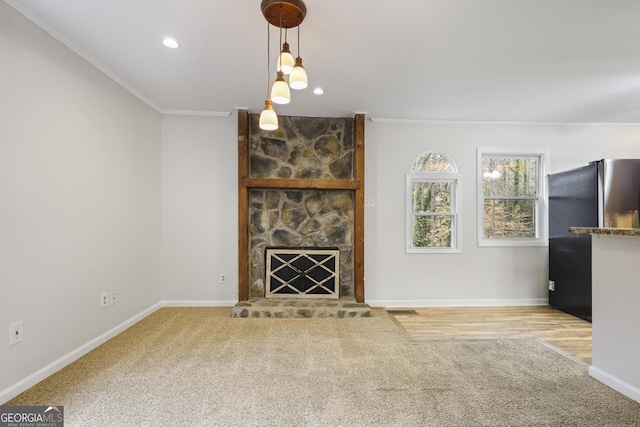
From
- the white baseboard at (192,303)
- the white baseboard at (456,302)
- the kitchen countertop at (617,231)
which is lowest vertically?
the white baseboard at (456,302)

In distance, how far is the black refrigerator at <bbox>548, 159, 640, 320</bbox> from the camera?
3244 millimetres

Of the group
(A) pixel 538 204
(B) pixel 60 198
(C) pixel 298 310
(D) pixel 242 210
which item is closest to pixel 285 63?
(B) pixel 60 198

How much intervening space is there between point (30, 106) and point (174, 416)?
2.22 metres

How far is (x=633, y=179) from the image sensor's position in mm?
3262

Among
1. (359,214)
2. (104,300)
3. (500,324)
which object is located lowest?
(500,324)

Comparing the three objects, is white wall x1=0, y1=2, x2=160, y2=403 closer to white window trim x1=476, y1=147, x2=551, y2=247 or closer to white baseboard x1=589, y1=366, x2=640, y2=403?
white baseboard x1=589, y1=366, x2=640, y2=403

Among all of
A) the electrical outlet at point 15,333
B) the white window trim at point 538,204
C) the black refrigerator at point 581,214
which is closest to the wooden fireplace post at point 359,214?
the white window trim at point 538,204

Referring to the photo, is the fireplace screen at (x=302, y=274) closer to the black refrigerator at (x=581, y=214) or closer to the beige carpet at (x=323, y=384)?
the beige carpet at (x=323, y=384)

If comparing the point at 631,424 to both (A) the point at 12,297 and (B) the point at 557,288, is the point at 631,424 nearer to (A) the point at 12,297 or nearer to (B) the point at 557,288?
(B) the point at 557,288

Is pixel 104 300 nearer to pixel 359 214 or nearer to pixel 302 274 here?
pixel 302 274

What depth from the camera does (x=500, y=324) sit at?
337cm

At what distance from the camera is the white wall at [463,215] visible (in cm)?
404

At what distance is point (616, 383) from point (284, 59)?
3.02 m

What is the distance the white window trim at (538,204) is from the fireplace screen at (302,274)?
2.09 meters
